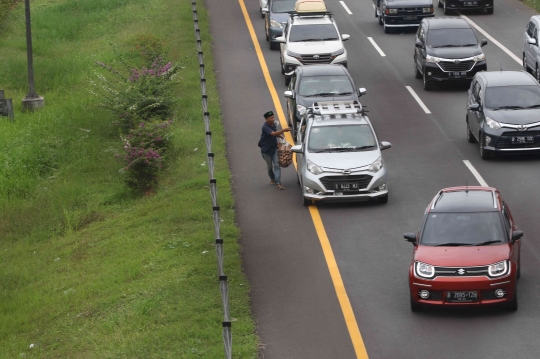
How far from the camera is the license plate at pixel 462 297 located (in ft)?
47.7

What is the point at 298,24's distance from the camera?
32.8 metres

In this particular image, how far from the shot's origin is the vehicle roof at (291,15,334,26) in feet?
108

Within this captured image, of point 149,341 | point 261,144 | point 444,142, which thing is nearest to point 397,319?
point 149,341

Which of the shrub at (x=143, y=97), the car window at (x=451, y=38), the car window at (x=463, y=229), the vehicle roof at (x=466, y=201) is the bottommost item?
the shrub at (x=143, y=97)

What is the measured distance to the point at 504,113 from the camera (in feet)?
77.2

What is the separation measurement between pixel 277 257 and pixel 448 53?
13618 millimetres

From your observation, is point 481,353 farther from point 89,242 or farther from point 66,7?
point 66,7

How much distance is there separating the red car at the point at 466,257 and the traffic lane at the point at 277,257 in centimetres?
141

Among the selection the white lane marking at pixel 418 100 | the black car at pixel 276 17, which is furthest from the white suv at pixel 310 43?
the black car at pixel 276 17

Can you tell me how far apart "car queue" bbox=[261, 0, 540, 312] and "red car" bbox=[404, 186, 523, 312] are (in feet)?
0.05

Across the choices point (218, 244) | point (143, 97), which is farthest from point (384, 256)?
point (143, 97)

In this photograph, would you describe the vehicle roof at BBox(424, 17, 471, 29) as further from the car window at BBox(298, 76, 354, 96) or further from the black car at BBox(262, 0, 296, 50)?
the black car at BBox(262, 0, 296, 50)

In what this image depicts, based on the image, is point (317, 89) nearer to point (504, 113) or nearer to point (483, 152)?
point (483, 152)

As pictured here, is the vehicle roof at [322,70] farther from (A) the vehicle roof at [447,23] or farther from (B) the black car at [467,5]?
(B) the black car at [467,5]
